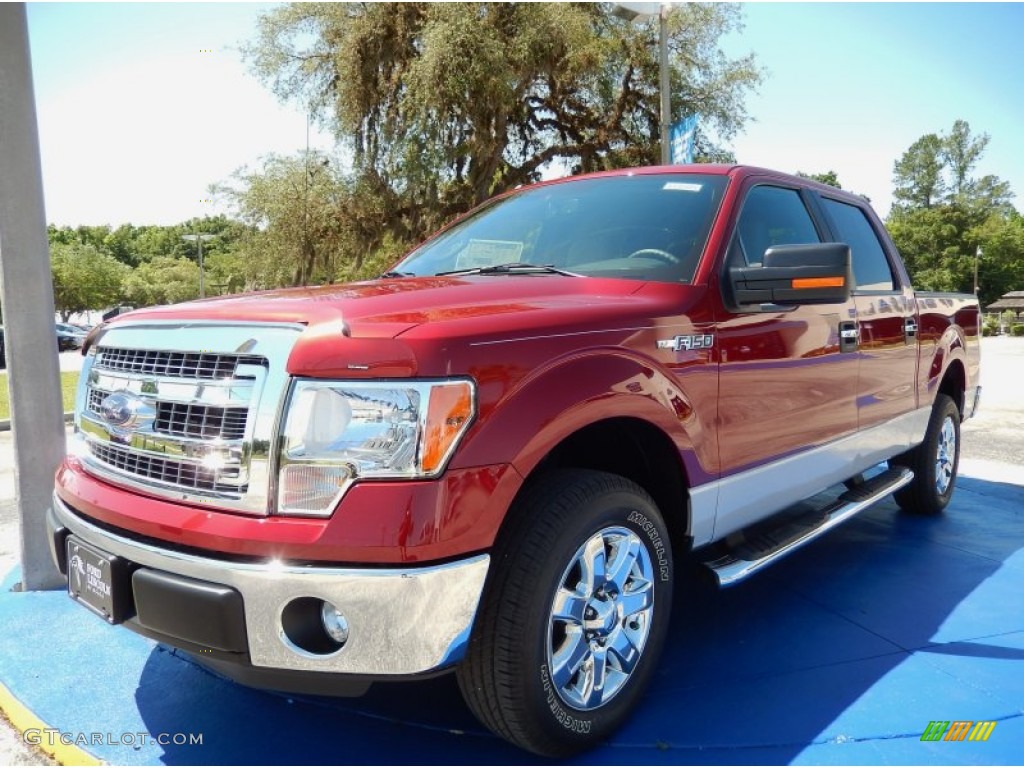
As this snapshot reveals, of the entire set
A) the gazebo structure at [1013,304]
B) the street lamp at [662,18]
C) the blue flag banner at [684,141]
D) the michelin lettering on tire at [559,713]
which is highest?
the street lamp at [662,18]

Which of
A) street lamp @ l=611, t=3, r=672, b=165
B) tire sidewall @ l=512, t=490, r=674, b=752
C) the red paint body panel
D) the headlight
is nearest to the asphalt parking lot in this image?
tire sidewall @ l=512, t=490, r=674, b=752

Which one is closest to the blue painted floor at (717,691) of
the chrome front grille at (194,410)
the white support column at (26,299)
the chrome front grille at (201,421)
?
the white support column at (26,299)

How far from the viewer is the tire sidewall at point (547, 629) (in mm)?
2057

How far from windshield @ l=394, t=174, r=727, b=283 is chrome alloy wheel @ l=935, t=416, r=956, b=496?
2.89 m

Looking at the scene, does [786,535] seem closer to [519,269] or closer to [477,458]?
[519,269]

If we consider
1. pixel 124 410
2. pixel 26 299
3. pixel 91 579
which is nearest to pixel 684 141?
pixel 26 299

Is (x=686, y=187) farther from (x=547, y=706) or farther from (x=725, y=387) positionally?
(x=547, y=706)

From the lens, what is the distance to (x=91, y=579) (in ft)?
7.29

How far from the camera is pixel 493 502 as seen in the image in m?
1.95

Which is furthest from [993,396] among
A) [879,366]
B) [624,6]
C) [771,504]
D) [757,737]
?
[757,737]

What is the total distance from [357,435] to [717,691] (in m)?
1.66

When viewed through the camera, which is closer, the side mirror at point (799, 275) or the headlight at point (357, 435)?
the headlight at point (357, 435)

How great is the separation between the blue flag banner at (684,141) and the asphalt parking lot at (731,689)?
21.1 ft

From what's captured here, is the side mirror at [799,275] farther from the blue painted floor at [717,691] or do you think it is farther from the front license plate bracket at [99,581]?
the front license plate bracket at [99,581]
